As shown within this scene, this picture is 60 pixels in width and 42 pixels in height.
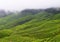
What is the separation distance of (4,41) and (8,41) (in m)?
5.04

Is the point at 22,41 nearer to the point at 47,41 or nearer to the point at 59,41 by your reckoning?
the point at 47,41

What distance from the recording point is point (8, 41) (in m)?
197

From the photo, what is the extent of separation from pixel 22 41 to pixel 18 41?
446cm

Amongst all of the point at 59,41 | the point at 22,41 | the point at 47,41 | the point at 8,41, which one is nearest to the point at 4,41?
the point at 8,41

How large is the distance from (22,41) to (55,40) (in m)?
36.9

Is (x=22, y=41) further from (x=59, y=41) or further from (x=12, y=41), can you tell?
(x=59, y=41)

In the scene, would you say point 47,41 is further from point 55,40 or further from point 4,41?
point 4,41

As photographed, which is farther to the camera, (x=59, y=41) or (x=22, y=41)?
(x=22, y=41)

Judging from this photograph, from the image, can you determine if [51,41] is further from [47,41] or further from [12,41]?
[12,41]

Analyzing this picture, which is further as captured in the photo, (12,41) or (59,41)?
(12,41)

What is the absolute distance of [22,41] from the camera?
199500 millimetres

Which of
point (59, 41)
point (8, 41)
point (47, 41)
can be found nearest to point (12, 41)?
point (8, 41)

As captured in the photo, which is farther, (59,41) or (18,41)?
(18,41)

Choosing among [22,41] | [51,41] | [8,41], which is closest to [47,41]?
[51,41]
